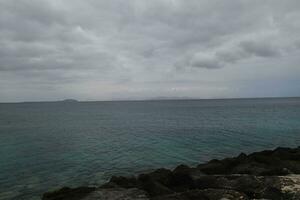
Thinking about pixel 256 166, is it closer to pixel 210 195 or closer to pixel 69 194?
pixel 210 195

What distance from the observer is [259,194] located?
9.78 metres

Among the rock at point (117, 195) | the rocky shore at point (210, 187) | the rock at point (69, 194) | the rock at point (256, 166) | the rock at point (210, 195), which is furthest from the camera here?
the rock at point (256, 166)

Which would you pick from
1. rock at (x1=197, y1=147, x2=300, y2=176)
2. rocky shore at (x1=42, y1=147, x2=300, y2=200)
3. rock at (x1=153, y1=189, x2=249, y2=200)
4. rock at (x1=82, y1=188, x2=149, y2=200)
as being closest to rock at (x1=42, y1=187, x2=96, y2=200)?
rocky shore at (x1=42, y1=147, x2=300, y2=200)

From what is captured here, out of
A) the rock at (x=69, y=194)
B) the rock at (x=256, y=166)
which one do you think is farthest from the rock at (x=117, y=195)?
the rock at (x=256, y=166)

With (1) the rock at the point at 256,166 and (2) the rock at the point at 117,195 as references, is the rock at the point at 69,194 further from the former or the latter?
(1) the rock at the point at 256,166

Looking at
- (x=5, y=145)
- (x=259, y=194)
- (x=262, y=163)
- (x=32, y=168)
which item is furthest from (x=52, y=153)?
(x=259, y=194)

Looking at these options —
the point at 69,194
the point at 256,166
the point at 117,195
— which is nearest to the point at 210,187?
the point at 117,195

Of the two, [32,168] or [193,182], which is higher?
[193,182]

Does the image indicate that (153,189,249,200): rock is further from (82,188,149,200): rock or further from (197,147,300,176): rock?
(197,147,300,176): rock

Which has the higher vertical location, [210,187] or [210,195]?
[210,195]

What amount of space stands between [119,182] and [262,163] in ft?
29.9

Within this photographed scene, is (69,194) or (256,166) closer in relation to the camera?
(69,194)

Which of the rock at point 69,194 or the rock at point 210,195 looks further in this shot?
the rock at point 69,194

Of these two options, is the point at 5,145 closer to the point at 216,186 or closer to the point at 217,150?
the point at 217,150
